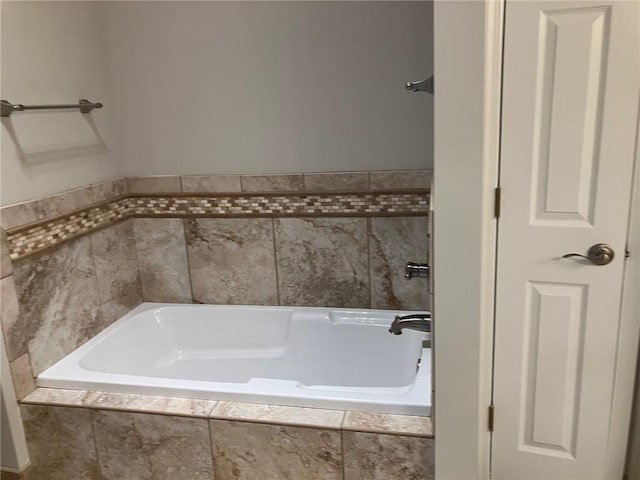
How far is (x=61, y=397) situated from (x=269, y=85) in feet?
5.11

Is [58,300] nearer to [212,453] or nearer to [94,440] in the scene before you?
[94,440]

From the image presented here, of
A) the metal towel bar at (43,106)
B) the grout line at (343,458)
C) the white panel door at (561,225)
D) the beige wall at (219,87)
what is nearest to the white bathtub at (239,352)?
the grout line at (343,458)

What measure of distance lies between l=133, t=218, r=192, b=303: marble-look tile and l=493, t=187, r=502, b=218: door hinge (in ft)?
5.37

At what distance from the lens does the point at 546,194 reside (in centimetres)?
163

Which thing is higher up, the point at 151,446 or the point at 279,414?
the point at 279,414

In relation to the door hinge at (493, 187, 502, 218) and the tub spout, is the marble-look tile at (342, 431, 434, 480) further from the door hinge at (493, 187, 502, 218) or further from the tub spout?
the door hinge at (493, 187, 502, 218)

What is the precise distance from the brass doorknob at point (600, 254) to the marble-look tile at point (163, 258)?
1880mm

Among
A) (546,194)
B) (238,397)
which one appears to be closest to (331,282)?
(238,397)

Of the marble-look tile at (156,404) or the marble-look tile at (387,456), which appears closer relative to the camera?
the marble-look tile at (387,456)

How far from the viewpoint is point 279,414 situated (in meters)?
1.86

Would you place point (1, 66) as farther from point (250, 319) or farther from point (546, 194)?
point (546, 194)

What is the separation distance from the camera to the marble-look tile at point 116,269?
8.40 ft

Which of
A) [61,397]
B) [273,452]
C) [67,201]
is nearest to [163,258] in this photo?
[67,201]

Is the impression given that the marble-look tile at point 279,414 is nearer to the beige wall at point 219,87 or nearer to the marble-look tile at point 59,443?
the marble-look tile at point 59,443
